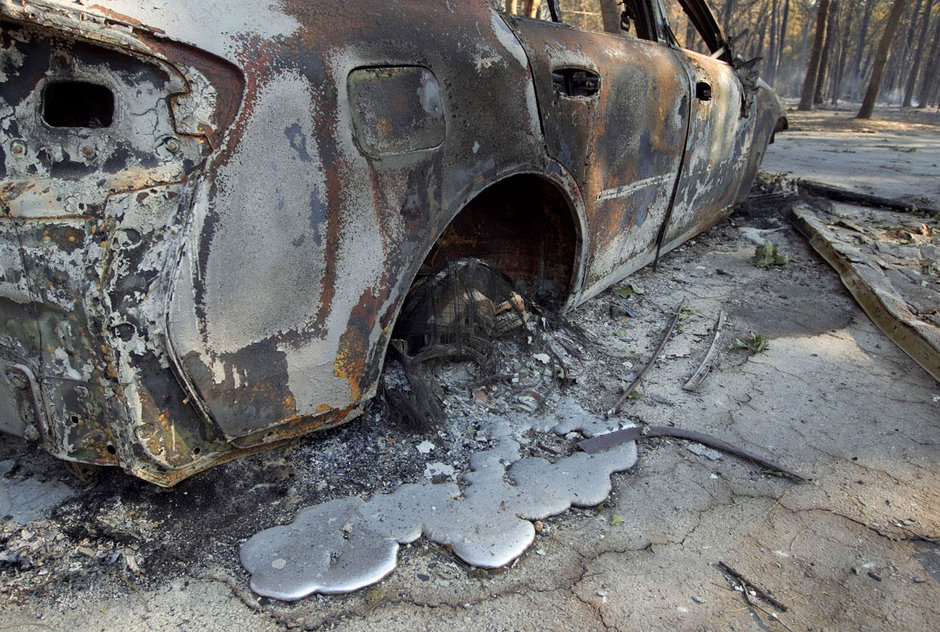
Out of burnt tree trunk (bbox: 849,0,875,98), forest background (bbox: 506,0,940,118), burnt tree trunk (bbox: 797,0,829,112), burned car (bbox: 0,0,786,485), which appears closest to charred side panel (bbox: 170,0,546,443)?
burned car (bbox: 0,0,786,485)

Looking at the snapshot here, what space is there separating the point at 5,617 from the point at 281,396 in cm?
85

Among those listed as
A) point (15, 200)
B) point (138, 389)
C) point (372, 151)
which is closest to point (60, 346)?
point (138, 389)

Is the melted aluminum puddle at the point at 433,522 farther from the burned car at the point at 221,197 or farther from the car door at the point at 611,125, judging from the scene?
the car door at the point at 611,125

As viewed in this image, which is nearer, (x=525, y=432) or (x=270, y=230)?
(x=270, y=230)

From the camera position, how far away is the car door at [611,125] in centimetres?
227

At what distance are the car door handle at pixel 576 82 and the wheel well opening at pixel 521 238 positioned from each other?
1.27ft

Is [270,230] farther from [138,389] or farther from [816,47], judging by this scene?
[816,47]

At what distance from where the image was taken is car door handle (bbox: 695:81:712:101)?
11.3ft

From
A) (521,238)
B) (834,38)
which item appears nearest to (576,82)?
(521,238)

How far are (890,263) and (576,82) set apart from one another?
3.45 meters

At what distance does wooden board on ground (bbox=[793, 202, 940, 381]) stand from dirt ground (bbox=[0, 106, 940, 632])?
0.35m

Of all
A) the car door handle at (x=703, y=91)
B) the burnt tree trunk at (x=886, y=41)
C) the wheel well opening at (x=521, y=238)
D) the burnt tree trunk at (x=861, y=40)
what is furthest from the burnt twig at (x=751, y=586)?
the burnt tree trunk at (x=861, y=40)

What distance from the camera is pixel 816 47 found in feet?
57.8

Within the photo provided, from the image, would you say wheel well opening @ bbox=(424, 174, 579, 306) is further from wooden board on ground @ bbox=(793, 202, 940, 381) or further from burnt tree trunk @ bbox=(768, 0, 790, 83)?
burnt tree trunk @ bbox=(768, 0, 790, 83)
